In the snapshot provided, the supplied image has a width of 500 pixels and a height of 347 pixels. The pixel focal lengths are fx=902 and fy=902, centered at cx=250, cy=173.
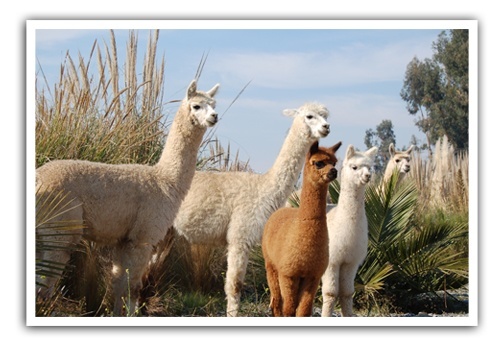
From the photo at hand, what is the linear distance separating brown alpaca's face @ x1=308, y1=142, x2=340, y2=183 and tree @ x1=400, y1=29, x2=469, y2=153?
213 centimetres

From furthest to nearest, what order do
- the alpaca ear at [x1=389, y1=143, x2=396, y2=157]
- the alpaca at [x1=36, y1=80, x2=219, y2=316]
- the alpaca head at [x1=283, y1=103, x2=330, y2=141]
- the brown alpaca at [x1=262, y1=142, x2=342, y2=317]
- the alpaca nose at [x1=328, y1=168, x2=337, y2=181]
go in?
the alpaca ear at [x1=389, y1=143, x2=396, y2=157] < the alpaca head at [x1=283, y1=103, x2=330, y2=141] < the alpaca at [x1=36, y1=80, x2=219, y2=316] < the brown alpaca at [x1=262, y1=142, x2=342, y2=317] < the alpaca nose at [x1=328, y1=168, x2=337, y2=181]

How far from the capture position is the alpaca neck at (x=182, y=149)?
7.89m

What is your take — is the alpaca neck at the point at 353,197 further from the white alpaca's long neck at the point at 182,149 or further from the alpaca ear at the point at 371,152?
the white alpaca's long neck at the point at 182,149

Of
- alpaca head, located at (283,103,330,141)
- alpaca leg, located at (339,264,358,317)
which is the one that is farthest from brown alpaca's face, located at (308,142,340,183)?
alpaca head, located at (283,103,330,141)

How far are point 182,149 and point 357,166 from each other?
1.59m

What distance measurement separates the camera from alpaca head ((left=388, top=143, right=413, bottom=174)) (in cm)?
1062

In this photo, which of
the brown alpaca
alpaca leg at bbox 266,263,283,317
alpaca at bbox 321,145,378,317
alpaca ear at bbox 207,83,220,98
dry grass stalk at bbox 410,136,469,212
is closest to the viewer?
the brown alpaca

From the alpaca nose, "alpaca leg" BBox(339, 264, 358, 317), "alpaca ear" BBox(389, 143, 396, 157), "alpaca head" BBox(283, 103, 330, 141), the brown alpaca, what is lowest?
"alpaca leg" BBox(339, 264, 358, 317)

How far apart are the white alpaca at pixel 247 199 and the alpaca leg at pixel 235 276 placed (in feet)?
0.07

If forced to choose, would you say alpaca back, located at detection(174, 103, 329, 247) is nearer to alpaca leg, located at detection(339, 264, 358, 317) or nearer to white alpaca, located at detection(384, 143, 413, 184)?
alpaca leg, located at detection(339, 264, 358, 317)

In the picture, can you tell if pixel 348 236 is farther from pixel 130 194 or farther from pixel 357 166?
pixel 130 194
